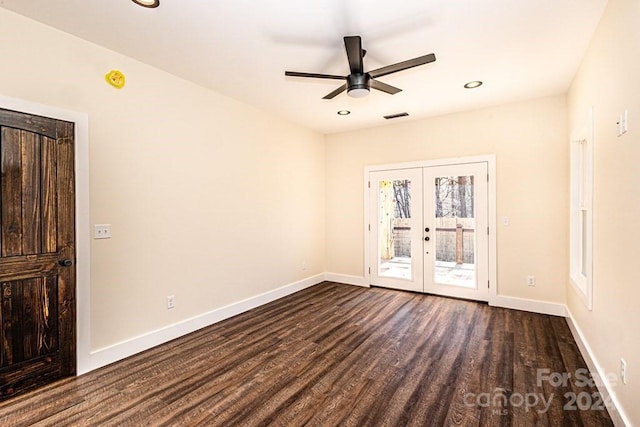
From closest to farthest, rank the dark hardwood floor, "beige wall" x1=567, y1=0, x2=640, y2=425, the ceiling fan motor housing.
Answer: "beige wall" x1=567, y1=0, x2=640, y2=425 → the dark hardwood floor → the ceiling fan motor housing

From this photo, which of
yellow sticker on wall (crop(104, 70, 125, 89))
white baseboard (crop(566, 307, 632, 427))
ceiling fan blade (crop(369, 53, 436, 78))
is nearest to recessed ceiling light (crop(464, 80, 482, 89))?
ceiling fan blade (crop(369, 53, 436, 78))

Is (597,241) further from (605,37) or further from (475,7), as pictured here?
(475,7)

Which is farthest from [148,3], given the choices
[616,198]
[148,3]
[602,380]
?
[602,380]

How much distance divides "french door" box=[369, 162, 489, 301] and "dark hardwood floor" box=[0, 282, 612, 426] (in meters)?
0.97

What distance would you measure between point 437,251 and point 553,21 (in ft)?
10.5

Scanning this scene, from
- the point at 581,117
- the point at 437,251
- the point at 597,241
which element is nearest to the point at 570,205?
the point at 581,117

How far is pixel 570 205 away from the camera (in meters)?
3.60

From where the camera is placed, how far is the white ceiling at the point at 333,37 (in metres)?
2.20

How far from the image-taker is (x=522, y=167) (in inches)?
161

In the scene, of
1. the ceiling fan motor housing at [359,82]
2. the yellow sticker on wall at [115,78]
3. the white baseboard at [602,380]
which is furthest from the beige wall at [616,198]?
the yellow sticker on wall at [115,78]

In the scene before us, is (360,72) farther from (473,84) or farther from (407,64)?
(473,84)

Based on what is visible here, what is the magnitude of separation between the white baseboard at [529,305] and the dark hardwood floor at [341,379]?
0.78 ft

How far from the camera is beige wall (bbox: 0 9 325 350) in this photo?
8.27ft

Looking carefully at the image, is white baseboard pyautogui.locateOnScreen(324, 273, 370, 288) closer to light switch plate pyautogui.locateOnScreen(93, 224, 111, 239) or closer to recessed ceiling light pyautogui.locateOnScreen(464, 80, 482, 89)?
recessed ceiling light pyautogui.locateOnScreen(464, 80, 482, 89)
